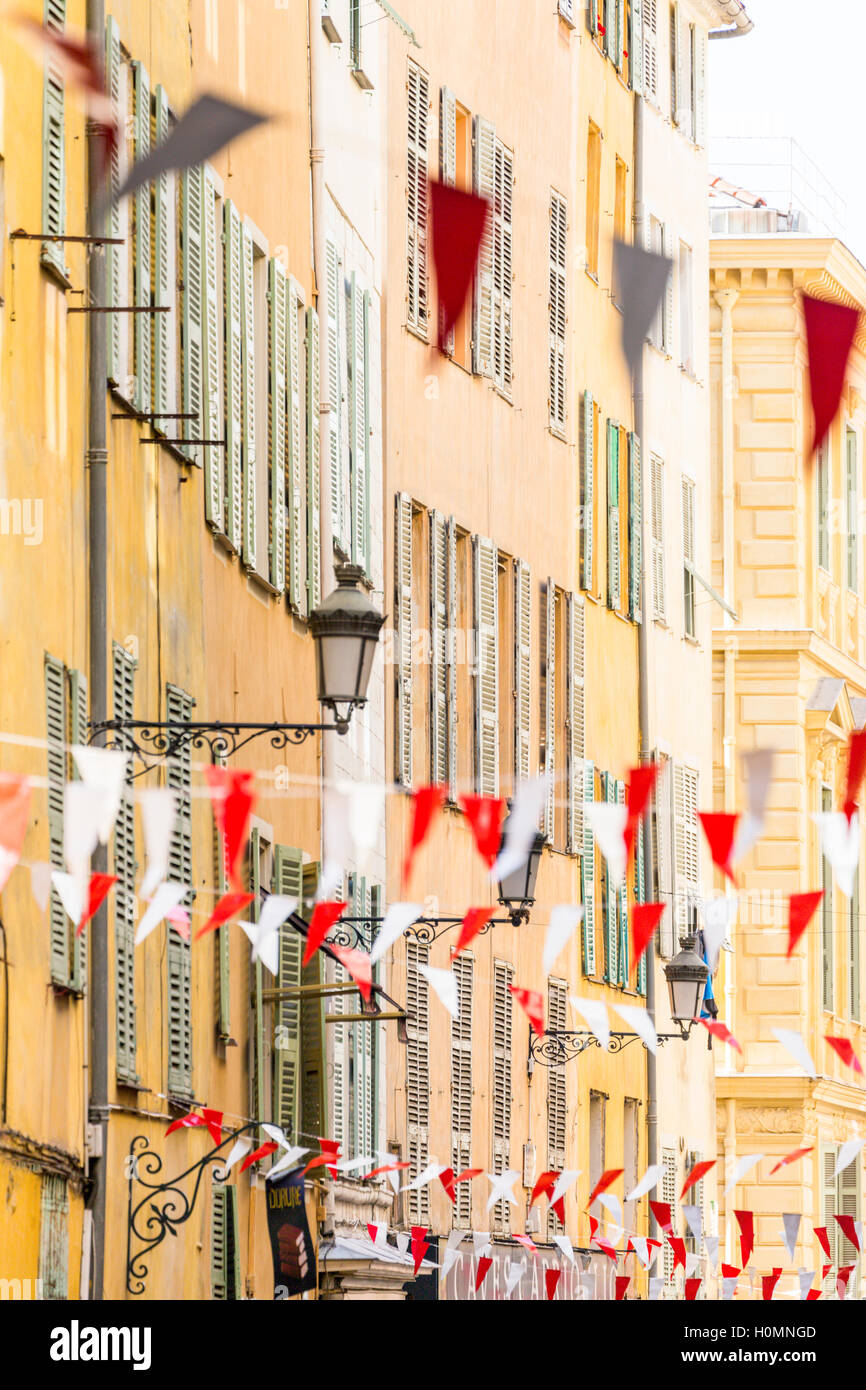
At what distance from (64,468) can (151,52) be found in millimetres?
3455

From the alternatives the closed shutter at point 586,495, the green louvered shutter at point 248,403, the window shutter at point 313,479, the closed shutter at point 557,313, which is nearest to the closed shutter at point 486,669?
the closed shutter at point 557,313

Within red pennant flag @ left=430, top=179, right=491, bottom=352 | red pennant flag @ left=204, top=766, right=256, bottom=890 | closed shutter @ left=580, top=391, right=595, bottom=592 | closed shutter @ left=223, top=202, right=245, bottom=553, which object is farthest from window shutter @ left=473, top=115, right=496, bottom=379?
red pennant flag @ left=430, top=179, right=491, bottom=352

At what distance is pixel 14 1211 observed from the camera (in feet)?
41.5

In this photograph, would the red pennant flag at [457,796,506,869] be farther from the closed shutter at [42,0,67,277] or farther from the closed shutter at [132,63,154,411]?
the closed shutter at [42,0,67,277]

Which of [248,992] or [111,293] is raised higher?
[111,293]

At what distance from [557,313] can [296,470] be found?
9.95 metres

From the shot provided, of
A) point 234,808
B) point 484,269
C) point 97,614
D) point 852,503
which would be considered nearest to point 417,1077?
point 484,269

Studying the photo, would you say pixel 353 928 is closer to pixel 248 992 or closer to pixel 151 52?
pixel 248 992

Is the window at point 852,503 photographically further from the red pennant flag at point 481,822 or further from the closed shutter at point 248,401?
the red pennant flag at point 481,822

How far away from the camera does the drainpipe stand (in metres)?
14.0

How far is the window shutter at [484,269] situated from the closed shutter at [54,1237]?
45.1ft

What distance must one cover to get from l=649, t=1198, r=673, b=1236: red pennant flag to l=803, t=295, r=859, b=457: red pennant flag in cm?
2267

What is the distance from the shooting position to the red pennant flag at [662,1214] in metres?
30.5
